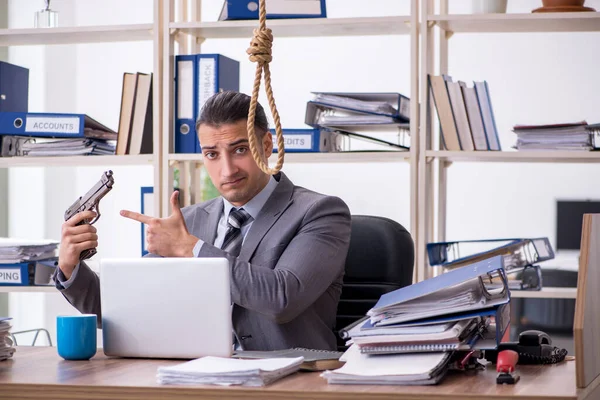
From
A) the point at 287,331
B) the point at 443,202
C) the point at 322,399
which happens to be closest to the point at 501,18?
the point at 443,202

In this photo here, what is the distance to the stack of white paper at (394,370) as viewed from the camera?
1.34 metres

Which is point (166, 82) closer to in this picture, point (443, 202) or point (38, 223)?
point (443, 202)

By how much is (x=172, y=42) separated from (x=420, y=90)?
2.79ft

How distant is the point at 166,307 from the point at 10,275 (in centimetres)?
149

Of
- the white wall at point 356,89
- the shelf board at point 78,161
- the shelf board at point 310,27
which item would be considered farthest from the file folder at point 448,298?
the white wall at point 356,89

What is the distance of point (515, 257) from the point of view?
2678 mm

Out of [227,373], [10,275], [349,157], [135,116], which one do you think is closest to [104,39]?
[135,116]

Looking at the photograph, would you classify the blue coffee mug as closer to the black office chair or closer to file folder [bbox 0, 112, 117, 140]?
the black office chair

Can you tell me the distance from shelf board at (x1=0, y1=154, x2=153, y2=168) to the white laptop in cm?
125

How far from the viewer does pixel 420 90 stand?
2.73 m

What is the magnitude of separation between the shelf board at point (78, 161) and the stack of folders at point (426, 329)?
1.56m

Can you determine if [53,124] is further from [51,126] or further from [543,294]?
[543,294]

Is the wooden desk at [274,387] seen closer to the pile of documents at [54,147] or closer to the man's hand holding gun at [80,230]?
the man's hand holding gun at [80,230]

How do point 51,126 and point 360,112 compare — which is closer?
point 360,112
